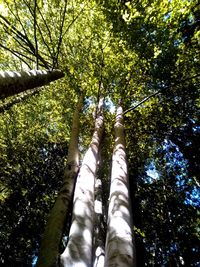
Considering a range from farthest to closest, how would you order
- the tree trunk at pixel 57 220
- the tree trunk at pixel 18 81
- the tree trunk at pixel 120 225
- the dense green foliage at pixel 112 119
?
the dense green foliage at pixel 112 119, the tree trunk at pixel 18 81, the tree trunk at pixel 57 220, the tree trunk at pixel 120 225

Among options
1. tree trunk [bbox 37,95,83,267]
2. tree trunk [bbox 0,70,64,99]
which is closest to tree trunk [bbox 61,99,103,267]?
tree trunk [bbox 37,95,83,267]

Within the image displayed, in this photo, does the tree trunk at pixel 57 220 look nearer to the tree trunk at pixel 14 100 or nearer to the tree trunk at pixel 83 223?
the tree trunk at pixel 83 223

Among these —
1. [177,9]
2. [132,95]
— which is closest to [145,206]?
[132,95]

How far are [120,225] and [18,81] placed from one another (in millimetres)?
2702

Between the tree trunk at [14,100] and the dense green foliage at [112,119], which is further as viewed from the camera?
the tree trunk at [14,100]

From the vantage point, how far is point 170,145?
9898 millimetres

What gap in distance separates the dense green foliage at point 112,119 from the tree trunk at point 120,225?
127 inches

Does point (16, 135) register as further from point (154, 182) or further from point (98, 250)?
point (98, 250)

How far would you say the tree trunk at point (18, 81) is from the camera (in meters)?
3.43

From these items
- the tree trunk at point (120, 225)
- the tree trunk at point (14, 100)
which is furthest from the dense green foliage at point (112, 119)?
the tree trunk at point (120, 225)

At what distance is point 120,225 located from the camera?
2646mm

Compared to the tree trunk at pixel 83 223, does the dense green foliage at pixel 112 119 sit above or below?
above

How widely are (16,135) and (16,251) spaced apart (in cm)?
530

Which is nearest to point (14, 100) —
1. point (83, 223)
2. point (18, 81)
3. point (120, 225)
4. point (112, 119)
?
point (112, 119)
